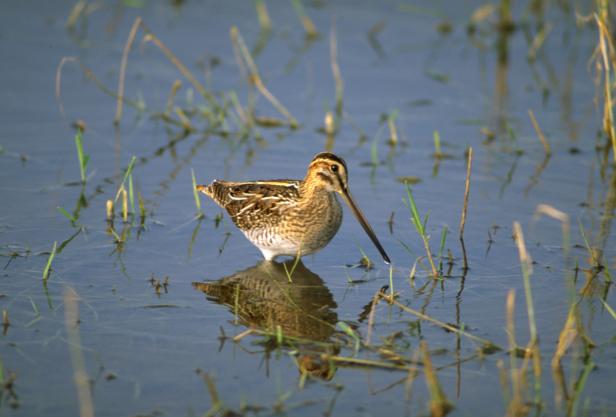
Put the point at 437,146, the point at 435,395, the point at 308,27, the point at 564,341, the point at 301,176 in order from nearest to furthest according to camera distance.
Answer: the point at 435,395 < the point at 564,341 < the point at 301,176 < the point at 437,146 < the point at 308,27

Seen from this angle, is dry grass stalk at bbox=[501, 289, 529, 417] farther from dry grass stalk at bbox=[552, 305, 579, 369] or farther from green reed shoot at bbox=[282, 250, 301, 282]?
green reed shoot at bbox=[282, 250, 301, 282]

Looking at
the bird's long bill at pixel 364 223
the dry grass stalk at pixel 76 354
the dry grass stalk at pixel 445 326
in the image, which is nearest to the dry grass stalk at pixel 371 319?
the dry grass stalk at pixel 445 326

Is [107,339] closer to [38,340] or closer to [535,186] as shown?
[38,340]

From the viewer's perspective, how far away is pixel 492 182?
893cm

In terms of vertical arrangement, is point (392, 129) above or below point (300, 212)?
above

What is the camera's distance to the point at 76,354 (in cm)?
550

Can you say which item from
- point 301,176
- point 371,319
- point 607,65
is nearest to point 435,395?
point 371,319

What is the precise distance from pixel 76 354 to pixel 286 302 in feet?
5.32

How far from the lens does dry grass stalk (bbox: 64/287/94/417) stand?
4.86 metres

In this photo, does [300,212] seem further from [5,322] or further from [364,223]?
[5,322]

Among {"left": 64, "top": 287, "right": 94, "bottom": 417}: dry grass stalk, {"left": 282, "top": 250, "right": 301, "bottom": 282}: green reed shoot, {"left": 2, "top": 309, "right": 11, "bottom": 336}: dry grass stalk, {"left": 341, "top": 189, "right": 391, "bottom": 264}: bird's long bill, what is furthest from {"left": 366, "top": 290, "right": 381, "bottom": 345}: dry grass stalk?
{"left": 2, "top": 309, "right": 11, "bottom": 336}: dry grass stalk

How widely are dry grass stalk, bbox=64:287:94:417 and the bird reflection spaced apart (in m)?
0.95

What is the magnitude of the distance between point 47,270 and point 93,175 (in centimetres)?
230

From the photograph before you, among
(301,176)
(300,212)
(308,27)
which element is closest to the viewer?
(300,212)
